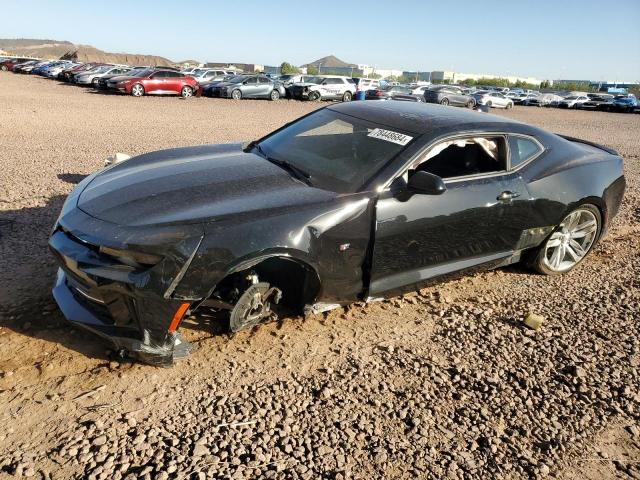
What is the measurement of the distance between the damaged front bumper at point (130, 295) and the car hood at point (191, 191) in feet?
0.56

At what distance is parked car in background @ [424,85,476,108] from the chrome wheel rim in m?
23.1

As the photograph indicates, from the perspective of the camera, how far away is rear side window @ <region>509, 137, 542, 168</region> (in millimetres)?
3977

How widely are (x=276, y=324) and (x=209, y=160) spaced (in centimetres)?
139

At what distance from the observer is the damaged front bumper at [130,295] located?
254 cm

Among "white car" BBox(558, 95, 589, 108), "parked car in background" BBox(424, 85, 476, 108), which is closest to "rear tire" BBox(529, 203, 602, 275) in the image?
"parked car in background" BBox(424, 85, 476, 108)

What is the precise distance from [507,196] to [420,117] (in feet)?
3.06

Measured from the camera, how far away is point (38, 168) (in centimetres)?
714

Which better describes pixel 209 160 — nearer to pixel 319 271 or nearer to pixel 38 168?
pixel 319 271

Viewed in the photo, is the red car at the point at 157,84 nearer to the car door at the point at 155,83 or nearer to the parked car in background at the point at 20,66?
the car door at the point at 155,83

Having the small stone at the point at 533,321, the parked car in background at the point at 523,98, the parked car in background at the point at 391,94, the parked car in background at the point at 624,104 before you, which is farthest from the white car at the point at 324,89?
the small stone at the point at 533,321

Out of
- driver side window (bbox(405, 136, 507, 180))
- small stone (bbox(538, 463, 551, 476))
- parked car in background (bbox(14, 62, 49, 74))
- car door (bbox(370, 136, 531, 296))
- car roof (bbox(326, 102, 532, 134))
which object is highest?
car roof (bbox(326, 102, 532, 134))

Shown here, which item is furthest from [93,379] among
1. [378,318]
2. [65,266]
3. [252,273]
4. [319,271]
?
[378,318]

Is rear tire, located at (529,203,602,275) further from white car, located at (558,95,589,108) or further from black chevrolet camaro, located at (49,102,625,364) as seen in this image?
white car, located at (558,95,589,108)

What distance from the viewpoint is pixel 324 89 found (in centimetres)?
2762
